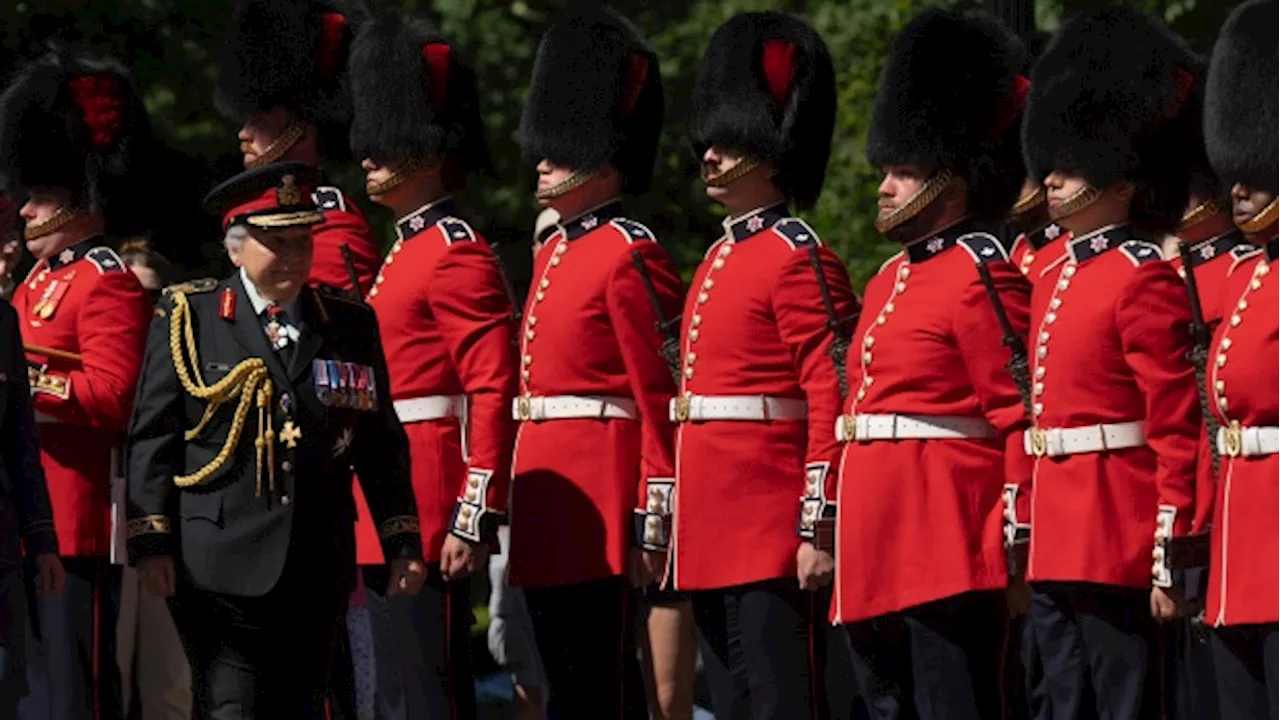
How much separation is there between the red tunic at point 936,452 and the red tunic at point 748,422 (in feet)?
1.30

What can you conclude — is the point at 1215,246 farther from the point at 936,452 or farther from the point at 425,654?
the point at 425,654

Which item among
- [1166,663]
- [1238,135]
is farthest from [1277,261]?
[1166,663]

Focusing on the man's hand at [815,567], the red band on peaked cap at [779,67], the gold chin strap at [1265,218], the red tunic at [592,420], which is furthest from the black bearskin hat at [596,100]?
the gold chin strap at [1265,218]

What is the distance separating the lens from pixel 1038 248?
1142cm

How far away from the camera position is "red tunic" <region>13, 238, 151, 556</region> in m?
10.8

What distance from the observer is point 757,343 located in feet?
32.9

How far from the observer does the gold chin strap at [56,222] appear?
37.2ft

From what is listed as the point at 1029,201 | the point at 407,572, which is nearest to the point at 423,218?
the point at 407,572

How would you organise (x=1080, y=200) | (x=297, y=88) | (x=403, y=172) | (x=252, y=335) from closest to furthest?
(x=252, y=335), (x=1080, y=200), (x=403, y=172), (x=297, y=88)

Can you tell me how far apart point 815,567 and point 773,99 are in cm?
147

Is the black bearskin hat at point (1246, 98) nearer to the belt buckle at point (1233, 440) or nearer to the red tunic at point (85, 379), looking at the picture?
the belt buckle at point (1233, 440)

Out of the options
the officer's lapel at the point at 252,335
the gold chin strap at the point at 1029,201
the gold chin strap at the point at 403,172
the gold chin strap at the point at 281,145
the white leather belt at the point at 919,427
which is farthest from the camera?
the gold chin strap at the point at 281,145

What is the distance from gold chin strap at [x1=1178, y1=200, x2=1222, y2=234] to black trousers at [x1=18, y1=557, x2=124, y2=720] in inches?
129

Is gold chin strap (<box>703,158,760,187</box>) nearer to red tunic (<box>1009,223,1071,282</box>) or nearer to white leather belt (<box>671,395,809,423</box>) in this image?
white leather belt (<box>671,395,809,423</box>)
